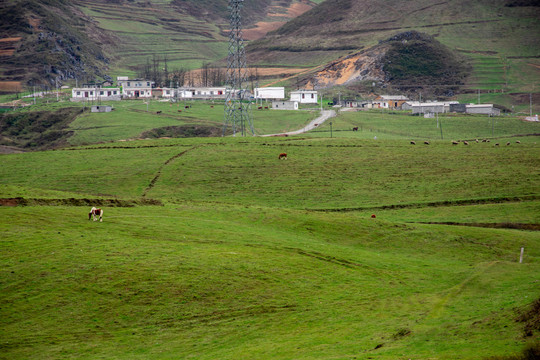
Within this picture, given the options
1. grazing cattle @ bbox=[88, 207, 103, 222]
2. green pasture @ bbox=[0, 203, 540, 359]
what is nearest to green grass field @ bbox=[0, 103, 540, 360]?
green pasture @ bbox=[0, 203, 540, 359]

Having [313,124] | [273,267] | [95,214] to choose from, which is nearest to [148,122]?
[313,124]

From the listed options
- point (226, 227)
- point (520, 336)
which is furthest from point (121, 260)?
point (520, 336)

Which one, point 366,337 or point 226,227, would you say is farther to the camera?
point 226,227

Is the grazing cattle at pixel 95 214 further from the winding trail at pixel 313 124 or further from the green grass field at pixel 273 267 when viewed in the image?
the winding trail at pixel 313 124

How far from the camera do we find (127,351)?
33.8 meters

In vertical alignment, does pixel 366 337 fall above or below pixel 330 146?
below

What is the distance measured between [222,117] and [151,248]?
143 meters

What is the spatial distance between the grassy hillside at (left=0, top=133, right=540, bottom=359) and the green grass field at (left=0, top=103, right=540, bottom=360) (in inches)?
5.4

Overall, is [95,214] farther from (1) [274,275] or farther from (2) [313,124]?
(2) [313,124]

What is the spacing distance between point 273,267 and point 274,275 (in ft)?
4.99

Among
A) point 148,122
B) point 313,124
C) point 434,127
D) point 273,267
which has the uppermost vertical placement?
point 148,122

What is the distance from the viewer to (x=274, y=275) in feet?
149

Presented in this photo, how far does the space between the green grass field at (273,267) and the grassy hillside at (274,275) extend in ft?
0.45

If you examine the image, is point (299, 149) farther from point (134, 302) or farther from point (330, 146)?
point (134, 302)
